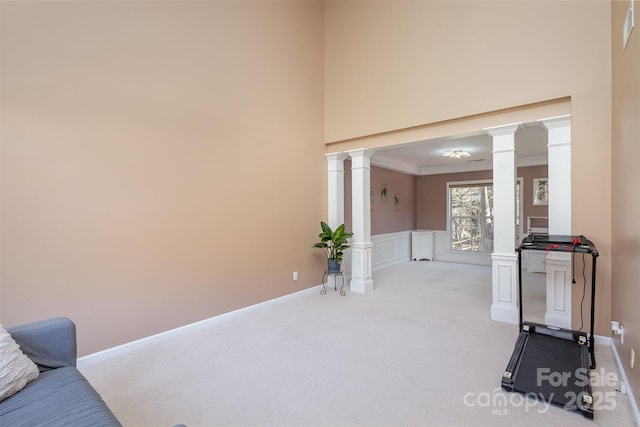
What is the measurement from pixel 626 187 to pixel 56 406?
3.84 meters

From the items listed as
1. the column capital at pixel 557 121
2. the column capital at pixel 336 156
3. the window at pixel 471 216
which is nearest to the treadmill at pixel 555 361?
the column capital at pixel 557 121

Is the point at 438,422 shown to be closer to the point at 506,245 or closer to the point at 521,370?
the point at 521,370

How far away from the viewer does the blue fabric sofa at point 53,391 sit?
4.43 feet

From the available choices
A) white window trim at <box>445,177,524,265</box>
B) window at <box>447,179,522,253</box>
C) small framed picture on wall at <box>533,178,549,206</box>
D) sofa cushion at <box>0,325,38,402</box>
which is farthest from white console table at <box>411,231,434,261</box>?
sofa cushion at <box>0,325,38,402</box>

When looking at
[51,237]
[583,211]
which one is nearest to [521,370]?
[583,211]

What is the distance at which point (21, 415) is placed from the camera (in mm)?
1380

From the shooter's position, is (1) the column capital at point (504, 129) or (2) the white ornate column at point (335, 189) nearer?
(1) the column capital at point (504, 129)

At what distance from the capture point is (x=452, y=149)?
6332 mm

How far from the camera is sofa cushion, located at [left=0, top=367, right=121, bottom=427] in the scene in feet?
4.38

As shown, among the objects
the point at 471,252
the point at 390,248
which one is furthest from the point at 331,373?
the point at 471,252

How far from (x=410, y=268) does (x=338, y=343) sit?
4570mm

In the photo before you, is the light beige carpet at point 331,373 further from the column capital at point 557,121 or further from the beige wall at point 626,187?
the column capital at point 557,121

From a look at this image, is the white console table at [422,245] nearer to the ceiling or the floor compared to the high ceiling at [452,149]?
nearer to the floor

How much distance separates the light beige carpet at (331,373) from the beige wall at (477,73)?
152cm
